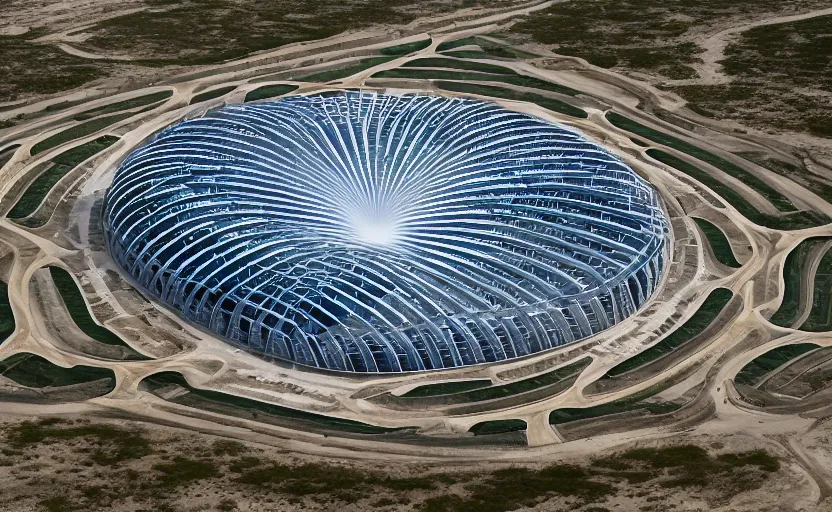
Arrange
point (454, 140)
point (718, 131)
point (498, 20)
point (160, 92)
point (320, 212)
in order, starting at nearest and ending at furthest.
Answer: point (320, 212)
point (454, 140)
point (718, 131)
point (160, 92)
point (498, 20)

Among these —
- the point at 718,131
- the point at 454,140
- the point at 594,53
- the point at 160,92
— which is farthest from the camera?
the point at 594,53

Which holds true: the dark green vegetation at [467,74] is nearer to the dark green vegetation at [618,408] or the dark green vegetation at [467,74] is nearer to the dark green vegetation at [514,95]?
the dark green vegetation at [514,95]

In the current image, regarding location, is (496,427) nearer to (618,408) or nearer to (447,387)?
(447,387)

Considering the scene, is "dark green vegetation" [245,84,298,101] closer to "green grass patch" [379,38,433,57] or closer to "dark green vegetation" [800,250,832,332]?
"green grass patch" [379,38,433,57]

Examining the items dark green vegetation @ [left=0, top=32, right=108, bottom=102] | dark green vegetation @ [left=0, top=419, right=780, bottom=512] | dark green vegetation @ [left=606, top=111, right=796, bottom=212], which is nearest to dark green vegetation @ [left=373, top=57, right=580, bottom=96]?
dark green vegetation @ [left=606, top=111, right=796, bottom=212]

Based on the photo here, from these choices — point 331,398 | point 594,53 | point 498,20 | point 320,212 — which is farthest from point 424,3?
point 331,398

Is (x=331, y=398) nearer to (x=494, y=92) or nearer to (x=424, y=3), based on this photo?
(x=494, y=92)
